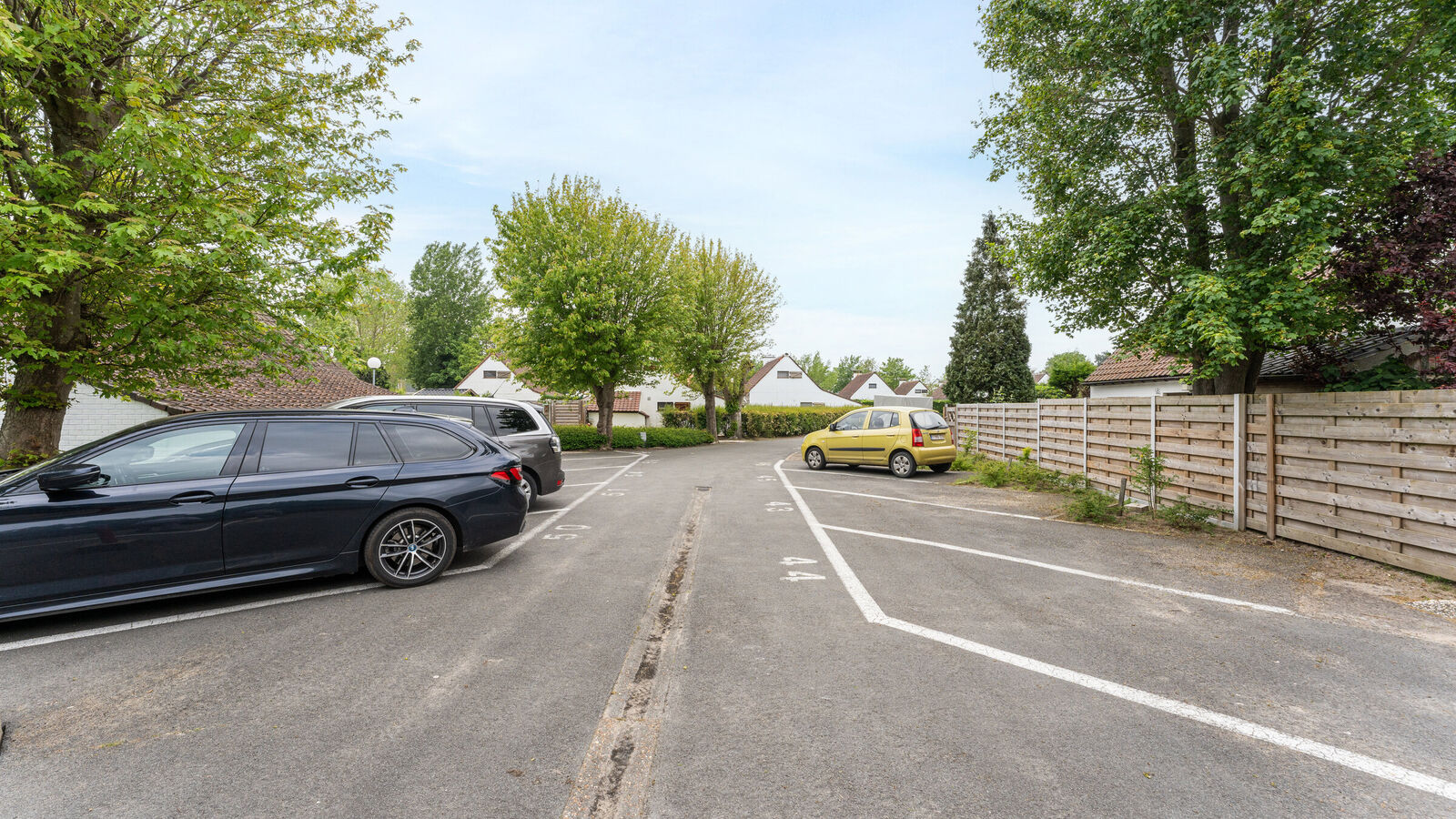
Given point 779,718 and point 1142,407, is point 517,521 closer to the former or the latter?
point 779,718

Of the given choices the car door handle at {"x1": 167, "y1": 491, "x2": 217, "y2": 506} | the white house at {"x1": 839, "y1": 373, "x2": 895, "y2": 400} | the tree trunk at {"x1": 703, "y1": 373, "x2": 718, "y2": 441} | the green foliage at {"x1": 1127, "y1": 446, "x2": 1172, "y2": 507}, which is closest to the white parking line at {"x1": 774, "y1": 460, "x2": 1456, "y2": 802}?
the car door handle at {"x1": 167, "y1": 491, "x2": 217, "y2": 506}

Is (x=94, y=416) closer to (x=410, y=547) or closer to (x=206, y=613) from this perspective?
(x=206, y=613)

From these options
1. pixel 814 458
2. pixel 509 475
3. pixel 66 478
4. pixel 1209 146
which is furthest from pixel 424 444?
pixel 814 458

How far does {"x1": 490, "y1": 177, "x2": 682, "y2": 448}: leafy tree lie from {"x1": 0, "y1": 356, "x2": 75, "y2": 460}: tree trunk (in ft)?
49.5

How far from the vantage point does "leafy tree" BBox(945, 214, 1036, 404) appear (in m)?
31.7

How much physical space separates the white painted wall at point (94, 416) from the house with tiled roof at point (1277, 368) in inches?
876

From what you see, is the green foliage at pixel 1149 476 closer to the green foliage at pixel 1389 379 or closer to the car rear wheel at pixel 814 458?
the green foliage at pixel 1389 379

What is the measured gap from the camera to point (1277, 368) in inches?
579

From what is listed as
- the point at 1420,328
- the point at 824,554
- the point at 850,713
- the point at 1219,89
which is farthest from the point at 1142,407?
the point at 850,713

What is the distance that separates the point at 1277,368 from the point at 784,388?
39.4m

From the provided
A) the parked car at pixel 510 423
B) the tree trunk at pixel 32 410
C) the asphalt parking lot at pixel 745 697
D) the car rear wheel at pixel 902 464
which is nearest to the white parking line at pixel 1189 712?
the asphalt parking lot at pixel 745 697

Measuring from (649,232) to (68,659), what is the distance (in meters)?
22.8

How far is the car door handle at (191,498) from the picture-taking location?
460 centimetres

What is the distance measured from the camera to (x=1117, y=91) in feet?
30.5
